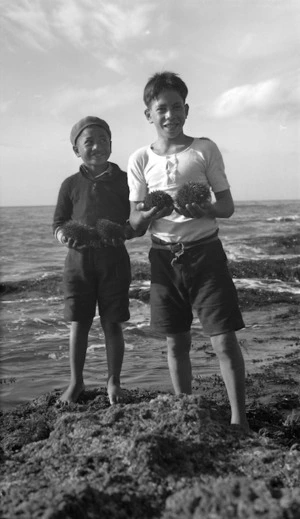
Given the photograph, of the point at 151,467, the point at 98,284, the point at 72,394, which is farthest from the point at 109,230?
the point at 151,467

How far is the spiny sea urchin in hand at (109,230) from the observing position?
139 inches

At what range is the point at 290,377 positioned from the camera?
15.3 feet

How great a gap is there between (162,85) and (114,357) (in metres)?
1.86

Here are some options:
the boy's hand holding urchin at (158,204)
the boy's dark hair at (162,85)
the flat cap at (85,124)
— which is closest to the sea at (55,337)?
the boy's hand holding urchin at (158,204)

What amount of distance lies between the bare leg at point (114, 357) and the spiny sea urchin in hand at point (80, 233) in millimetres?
601

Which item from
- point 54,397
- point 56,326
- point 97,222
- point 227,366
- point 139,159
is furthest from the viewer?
point 56,326

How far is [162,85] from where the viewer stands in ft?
10.8

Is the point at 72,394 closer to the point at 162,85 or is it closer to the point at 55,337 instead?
the point at 162,85

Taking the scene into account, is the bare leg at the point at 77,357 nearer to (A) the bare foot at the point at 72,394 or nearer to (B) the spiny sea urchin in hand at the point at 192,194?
(A) the bare foot at the point at 72,394

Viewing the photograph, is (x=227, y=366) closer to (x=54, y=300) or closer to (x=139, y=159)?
(x=139, y=159)

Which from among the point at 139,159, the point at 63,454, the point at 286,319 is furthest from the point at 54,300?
the point at 63,454

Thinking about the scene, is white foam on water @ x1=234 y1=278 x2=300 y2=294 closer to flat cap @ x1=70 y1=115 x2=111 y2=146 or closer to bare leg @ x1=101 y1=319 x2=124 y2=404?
bare leg @ x1=101 y1=319 x2=124 y2=404

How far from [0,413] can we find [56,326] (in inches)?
150

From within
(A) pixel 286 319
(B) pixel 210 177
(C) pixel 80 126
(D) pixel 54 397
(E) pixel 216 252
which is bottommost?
(A) pixel 286 319
